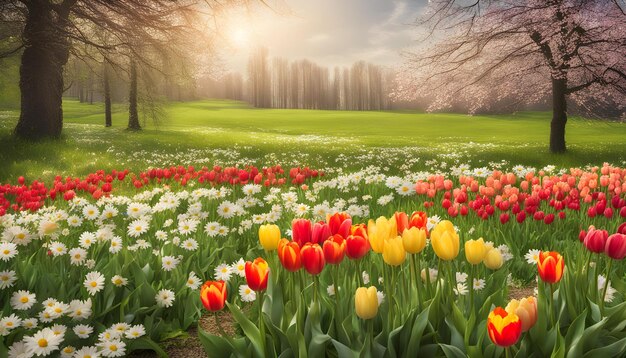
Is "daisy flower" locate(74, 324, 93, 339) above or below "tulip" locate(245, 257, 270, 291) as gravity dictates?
below

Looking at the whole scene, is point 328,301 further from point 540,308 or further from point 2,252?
point 2,252

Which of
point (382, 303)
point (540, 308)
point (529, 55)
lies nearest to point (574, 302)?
point (540, 308)

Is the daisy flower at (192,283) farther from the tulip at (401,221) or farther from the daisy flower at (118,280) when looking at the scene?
the tulip at (401,221)

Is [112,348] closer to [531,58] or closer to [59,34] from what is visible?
[59,34]

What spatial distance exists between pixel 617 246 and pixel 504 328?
39.1 inches

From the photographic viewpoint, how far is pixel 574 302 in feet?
8.93

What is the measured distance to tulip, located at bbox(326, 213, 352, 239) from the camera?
8.87 feet

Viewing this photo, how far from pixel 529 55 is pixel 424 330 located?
1817 centimetres

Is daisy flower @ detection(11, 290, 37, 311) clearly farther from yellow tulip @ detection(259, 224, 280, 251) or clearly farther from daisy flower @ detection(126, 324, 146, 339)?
yellow tulip @ detection(259, 224, 280, 251)

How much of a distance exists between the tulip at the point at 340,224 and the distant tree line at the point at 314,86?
107m

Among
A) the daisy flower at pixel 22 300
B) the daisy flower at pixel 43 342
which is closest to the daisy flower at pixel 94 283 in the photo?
the daisy flower at pixel 22 300

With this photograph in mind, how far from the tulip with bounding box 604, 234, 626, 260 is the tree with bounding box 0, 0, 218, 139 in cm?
1069

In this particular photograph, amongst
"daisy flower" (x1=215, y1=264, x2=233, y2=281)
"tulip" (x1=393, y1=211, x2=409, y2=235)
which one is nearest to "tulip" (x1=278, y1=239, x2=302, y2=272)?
"tulip" (x1=393, y1=211, x2=409, y2=235)

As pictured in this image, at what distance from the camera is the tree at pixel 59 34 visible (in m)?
11.8
